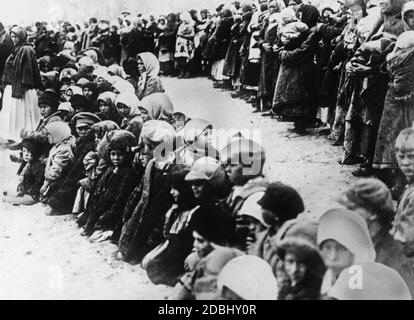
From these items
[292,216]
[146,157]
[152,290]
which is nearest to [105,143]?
[146,157]

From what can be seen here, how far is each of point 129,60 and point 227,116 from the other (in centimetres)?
301

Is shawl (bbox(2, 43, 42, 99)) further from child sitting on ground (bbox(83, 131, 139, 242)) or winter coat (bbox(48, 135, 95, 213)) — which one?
child sitting on ground (bbox(83, 131, 139, 242))

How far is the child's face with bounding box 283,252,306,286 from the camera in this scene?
4.61m

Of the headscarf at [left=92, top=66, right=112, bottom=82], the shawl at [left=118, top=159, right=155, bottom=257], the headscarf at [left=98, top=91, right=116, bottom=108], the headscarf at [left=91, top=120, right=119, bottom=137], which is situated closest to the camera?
the shawl at [left=118, top=159, right=155, bottom=257]

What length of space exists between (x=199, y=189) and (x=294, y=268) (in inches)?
39.0

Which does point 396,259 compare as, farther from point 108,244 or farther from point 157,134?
point 108,244

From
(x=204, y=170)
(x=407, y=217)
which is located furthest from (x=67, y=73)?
(x=407, y=217)

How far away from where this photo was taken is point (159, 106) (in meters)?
6.36

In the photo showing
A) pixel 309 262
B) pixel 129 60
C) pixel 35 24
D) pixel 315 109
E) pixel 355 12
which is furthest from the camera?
pixel 129 60

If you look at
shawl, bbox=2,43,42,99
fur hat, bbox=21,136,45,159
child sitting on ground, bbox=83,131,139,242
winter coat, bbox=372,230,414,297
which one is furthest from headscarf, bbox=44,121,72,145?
winter coat, bbox=372,230,414,297

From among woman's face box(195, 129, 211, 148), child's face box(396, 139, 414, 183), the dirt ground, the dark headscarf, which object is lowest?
the dirt ground

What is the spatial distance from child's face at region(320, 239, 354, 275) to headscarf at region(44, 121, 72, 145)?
3.33 m

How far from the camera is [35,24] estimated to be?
7.82 metres
